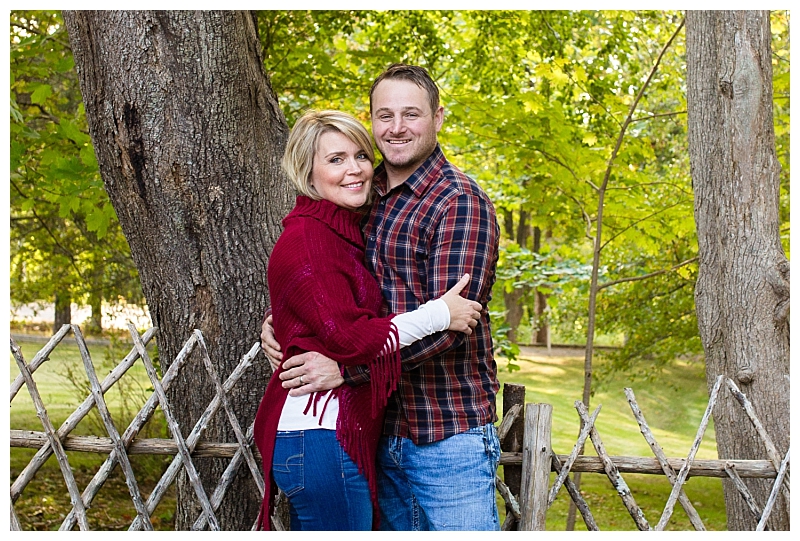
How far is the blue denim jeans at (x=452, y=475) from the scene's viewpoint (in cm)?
219

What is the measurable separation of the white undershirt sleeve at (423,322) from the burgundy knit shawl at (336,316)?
1.0 inches

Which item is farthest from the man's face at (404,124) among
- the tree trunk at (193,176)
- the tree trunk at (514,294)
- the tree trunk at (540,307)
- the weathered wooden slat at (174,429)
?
the tree trunk at (514,294)

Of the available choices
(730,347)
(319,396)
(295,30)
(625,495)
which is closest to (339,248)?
(319,396)

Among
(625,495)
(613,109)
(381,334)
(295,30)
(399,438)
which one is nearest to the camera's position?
(381,334)

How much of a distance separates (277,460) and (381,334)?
1.59ft

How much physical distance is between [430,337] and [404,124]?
0.65 meters

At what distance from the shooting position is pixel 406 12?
5.68 m

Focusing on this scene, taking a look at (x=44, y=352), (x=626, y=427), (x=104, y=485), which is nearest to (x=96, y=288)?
(x=104, y=485)

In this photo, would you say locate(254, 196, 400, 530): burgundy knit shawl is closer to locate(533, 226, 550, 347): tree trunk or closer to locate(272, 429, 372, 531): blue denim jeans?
locate(272, 429, 372, 531): blue denim jeans

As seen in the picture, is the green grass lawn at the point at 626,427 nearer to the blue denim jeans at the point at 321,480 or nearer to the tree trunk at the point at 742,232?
the tree trunk at the point at 742,232

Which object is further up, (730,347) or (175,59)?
(175,59)

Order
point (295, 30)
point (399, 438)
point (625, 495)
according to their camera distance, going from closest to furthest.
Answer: point (399, 438), point (625, 495), point (295, 30)

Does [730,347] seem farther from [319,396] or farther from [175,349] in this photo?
[175,349]
